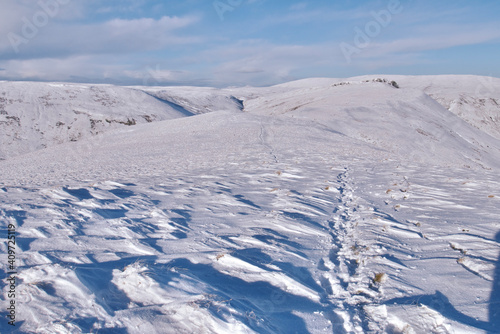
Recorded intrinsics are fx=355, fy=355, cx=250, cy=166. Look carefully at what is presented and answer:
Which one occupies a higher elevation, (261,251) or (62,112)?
(62,112)

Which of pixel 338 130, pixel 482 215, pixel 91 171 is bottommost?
pixel 91 171

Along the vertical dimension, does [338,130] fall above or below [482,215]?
above

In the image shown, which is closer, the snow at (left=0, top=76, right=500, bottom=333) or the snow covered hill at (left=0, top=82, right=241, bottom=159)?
the snow at (left=0, top=76, right=500, bottom=333)

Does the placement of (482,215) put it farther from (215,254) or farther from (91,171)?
(91,171)

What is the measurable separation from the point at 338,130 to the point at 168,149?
54.8ft

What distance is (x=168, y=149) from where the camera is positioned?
22.3 metres

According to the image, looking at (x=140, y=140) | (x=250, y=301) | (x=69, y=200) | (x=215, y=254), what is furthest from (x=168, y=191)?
(x=140, y=140)

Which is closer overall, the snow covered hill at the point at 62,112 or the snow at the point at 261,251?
the snow at the point at 261,251

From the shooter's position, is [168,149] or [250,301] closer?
[250,301]

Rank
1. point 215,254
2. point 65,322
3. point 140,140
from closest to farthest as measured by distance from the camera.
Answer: point 65,322, point 215,254, point 140,140

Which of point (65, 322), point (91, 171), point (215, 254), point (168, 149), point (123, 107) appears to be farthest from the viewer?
point (123, 107)

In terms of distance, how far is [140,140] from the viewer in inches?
1109

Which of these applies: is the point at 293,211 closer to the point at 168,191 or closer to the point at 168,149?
the point at 168,191

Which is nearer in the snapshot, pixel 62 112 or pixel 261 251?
pixel 261 251
